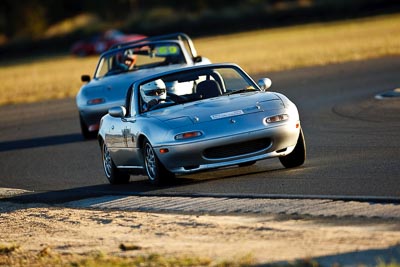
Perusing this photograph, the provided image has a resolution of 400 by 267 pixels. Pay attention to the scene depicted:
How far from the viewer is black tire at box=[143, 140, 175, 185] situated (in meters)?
12.7

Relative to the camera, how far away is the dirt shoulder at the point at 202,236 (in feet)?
25.8

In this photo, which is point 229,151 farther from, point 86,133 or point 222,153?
point 86,133

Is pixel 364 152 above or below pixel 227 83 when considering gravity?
below

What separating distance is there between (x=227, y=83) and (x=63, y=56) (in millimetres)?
58191

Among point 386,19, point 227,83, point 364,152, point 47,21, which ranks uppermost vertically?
point 227,83

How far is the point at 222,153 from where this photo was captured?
12.4m

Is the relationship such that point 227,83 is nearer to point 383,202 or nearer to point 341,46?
point 383,202

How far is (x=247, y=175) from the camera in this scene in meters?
13.0

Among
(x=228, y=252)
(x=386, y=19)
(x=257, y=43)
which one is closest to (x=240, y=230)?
(x=228, y=252)

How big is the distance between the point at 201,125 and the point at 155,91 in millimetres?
1376

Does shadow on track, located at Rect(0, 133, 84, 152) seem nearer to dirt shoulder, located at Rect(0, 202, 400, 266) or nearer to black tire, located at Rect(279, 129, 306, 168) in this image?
black tire, located at Rect(279, 129, 306, 168)

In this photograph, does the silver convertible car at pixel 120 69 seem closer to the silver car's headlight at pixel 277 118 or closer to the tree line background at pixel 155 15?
the silver car's headlight at pixel 277 118

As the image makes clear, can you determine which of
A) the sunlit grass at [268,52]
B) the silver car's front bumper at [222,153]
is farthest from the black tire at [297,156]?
the sunlit grass at [268,52]

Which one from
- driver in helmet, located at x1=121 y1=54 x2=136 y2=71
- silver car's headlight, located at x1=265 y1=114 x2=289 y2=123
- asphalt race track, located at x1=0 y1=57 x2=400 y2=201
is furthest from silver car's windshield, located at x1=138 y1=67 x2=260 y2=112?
driver in helmet, located at x1=121 y1=54 x2=136 y2=71
